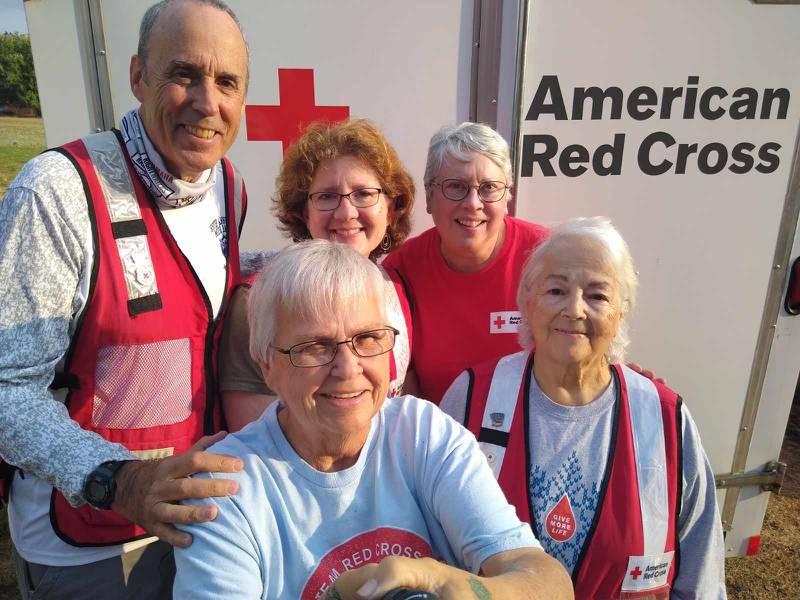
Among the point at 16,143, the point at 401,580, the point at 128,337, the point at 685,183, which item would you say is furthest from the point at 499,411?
the point at 16,143

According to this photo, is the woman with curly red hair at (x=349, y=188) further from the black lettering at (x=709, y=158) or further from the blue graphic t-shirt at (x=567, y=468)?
the black lettering at (x=709, y=158)

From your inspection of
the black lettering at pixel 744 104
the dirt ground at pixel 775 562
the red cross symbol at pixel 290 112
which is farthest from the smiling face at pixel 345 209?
the dirt ground at pixel 775 562

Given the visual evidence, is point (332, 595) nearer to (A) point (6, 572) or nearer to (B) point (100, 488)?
(B) point (100, 488)

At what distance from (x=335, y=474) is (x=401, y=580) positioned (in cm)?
34

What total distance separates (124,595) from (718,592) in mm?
1467

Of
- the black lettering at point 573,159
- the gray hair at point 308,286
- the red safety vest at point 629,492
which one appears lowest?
the red safety vest at point 629,492

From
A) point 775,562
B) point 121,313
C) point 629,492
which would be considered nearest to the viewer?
point 121,313

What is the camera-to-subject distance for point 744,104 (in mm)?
2076

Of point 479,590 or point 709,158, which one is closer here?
point 479,590

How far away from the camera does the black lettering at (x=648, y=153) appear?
6.73 feet

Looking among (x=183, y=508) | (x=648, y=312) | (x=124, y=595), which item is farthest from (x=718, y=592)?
(x=124, y=595)

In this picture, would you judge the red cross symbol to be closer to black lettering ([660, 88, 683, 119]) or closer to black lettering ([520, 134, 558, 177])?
black lettering ([520, 134, 558, 177])

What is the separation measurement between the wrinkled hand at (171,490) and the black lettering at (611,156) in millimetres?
1597


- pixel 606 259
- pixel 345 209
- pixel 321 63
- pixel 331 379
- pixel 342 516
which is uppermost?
pixel 321 63
